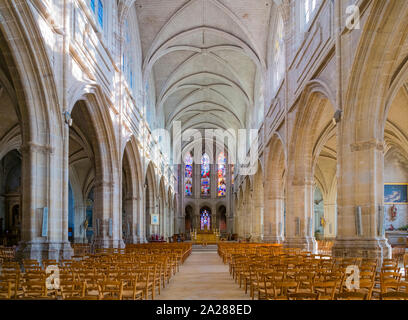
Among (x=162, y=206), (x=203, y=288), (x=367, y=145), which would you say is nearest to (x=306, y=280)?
(x=203, y=288)

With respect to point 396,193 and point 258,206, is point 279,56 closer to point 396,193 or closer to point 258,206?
point 396,193

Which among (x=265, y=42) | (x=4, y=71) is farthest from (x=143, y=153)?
(x=4, y=71)

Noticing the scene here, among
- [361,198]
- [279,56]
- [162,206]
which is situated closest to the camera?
[361,198]

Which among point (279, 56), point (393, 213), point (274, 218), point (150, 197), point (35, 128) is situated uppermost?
point (279, 56)

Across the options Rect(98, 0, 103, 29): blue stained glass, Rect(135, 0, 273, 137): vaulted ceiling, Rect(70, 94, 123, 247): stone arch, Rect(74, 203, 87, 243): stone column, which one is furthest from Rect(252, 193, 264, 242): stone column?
Rect(98, 0, 103, 29): blue stained glass

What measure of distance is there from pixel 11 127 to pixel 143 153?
9.75 m

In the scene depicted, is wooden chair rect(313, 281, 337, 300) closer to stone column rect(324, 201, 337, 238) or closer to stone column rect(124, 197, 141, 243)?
stone column rect(124, 197, 141, 243)

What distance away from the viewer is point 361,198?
1165 cm

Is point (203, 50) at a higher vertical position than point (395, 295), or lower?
higher

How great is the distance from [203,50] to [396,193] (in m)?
18.5

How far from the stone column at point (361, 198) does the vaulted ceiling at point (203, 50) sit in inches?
671

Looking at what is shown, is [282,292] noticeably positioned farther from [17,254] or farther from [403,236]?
[403,236]

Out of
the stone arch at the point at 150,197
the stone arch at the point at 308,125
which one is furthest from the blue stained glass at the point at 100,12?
the stone arch at the point at 150,197

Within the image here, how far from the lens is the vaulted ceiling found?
26.6 m
